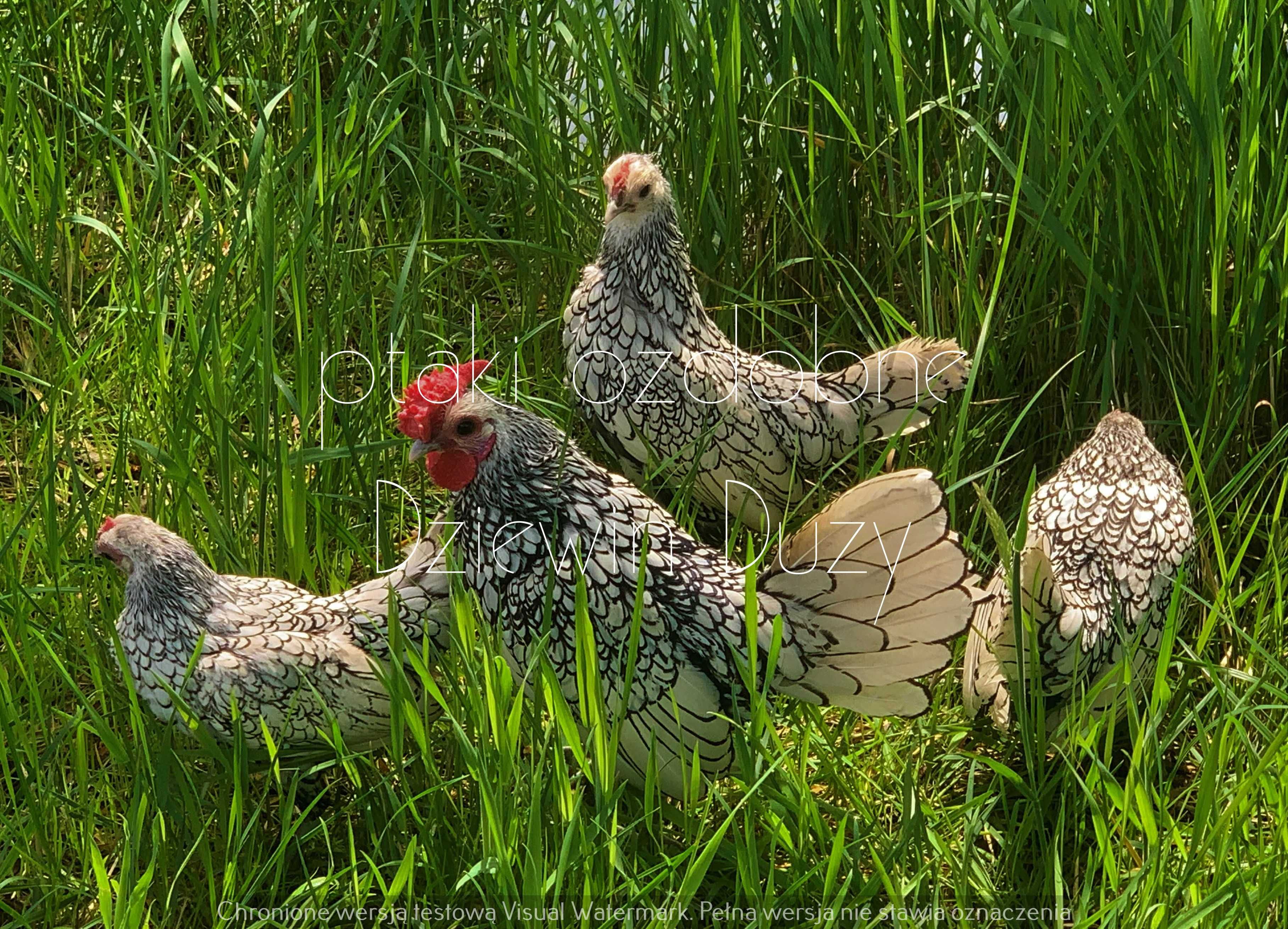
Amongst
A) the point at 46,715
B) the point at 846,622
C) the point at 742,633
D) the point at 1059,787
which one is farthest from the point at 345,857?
the point at 1059,787

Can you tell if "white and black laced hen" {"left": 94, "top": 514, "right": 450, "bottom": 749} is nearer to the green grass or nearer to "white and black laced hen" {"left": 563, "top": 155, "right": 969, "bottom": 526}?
the green grass

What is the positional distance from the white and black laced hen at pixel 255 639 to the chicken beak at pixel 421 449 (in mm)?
285

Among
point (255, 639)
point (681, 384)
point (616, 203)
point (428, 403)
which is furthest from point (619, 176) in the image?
point (255, 639)

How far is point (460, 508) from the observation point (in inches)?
105

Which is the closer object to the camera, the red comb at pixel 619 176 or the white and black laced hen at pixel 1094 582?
the white and black laced hen at pixel 1094 582

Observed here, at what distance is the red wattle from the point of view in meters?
2.61

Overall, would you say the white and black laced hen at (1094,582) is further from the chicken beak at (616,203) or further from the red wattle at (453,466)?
the chicken beak at (616,203)

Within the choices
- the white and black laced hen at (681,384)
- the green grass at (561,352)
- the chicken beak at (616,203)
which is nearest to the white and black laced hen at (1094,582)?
the green grass at (561,352)

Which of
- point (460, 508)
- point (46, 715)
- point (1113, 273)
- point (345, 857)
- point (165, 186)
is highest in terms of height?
point (165, 186)

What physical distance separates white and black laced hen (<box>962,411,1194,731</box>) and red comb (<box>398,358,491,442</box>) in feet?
3.55

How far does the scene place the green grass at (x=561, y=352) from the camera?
2.49 m

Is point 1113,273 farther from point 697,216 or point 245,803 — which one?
Result: point 245,803

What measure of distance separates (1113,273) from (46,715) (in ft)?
8.13

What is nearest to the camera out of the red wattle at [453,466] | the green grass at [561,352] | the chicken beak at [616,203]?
the green grass at [561,352]
